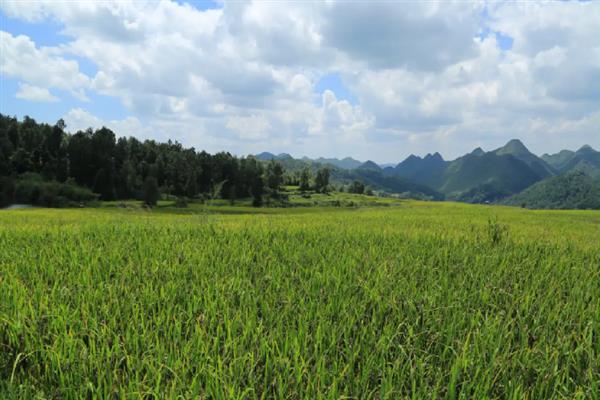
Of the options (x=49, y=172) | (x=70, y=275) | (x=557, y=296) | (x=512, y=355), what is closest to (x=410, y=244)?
(x=557, y=296)

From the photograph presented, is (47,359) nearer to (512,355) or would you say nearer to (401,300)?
(401,300)

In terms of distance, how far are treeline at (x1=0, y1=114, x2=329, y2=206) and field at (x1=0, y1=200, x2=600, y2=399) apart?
3340 inches

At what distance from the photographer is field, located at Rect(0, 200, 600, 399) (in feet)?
7.36

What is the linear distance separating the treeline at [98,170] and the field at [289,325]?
84.8m

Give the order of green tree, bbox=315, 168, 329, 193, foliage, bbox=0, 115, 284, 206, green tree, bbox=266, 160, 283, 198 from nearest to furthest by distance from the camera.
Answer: foliage, bbox=0, 115, 284, 206
green tree, bbox=266, 160, 283, 198
green tree, bbox=315, 168, 329, 193

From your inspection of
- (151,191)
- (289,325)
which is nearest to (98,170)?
(151,191)

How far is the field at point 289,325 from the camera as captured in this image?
88.3 inches

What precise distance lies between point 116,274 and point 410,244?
5220 millimetres

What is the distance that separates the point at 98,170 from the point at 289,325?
109993 millimetres

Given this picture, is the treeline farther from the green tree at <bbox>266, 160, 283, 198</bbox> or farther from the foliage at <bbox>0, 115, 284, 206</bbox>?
the green tree at <bbox>266, 160, 283, 198</bbox>

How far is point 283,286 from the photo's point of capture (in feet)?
13.2

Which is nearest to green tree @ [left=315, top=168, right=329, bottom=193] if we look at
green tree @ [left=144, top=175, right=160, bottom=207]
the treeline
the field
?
the treeline

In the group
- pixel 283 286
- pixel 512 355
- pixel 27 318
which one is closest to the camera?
pixel 512 355

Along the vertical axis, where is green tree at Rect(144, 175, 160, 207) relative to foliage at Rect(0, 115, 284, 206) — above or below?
below
